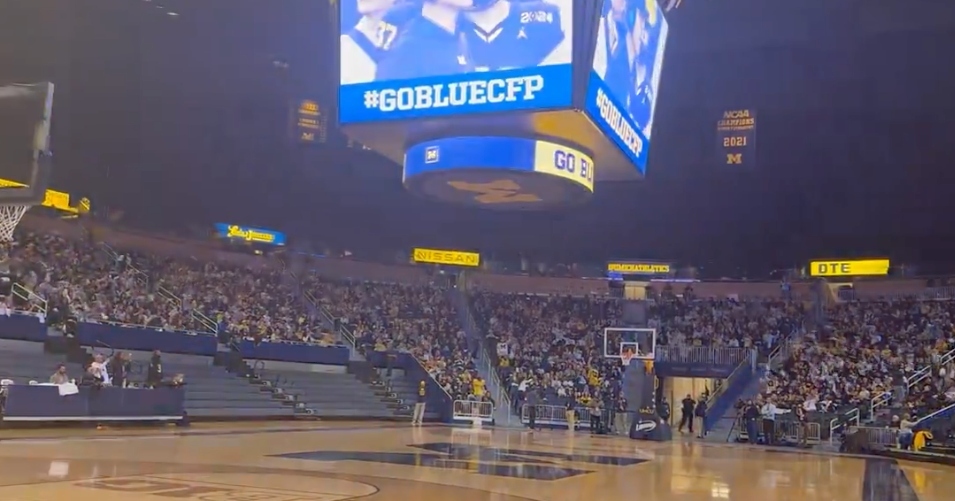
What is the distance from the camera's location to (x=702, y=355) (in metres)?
33.5

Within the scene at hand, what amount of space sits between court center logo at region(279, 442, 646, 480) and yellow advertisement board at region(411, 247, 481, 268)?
23.7 metres

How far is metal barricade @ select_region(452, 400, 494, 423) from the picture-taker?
30.8 metres

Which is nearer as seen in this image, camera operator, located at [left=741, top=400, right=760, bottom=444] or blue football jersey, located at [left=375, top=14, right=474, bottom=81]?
blue football jersey, located at [left=375, top=14, right=474, bottom=81]

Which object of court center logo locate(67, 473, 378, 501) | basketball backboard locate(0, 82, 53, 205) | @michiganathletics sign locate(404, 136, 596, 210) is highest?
@michiganathletics sign locate(404, 136, 596, 210)

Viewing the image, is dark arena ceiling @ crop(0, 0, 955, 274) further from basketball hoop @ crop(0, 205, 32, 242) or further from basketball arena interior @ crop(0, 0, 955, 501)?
basketball hoop @ crop(0, 205, 32, 242)

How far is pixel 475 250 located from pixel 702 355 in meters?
13.5

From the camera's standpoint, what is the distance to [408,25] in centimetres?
1709

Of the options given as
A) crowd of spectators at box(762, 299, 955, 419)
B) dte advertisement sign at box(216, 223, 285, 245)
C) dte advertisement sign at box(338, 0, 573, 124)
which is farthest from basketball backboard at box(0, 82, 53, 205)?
dte advertisement sign at box(216, 223, 285, 245)

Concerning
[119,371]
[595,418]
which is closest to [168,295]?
[119,371]

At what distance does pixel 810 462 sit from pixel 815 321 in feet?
66.5

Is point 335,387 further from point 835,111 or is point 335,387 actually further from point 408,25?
point 835,111

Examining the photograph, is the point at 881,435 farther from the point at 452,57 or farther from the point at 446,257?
the point at 446,257

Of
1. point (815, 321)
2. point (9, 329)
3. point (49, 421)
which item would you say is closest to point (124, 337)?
point (9, 329)

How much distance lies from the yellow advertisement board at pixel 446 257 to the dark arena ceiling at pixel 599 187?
1.47 metres
